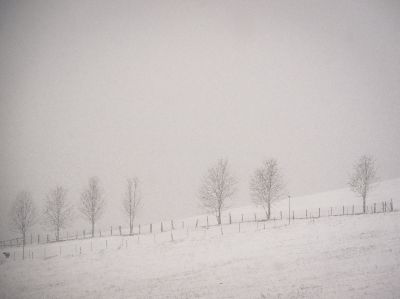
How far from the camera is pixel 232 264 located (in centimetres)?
2886

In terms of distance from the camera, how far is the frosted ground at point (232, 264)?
20812 millimetres

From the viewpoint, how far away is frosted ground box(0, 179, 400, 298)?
2081 cm

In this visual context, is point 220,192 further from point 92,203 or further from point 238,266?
point 92,203

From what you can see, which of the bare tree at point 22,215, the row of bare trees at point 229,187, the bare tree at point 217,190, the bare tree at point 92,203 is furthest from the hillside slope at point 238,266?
the bare tree at point 22,215

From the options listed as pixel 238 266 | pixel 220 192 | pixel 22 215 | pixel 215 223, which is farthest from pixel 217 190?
pixel 22 215

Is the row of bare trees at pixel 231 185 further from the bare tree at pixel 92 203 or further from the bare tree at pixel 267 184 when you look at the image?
the bare tree at pixel 92 203

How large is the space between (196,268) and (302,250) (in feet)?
38.3

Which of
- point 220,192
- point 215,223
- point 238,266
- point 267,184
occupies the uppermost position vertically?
point 267,184

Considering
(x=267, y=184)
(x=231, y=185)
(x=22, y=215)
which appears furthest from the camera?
(x=22, y=215)

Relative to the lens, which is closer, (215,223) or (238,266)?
(238,266)

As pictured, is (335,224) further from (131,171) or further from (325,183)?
(131,171)

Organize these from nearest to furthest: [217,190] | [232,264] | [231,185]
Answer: [232,264], [217,190], [231,185]

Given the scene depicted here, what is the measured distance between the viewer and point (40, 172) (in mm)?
180625

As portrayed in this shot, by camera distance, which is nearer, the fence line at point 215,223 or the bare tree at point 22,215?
the fence line at point 215,223
